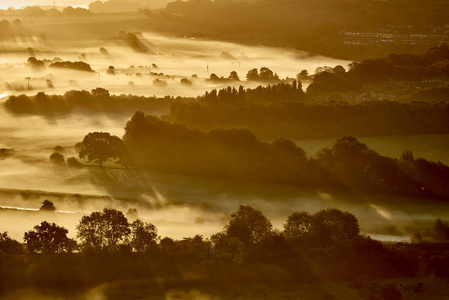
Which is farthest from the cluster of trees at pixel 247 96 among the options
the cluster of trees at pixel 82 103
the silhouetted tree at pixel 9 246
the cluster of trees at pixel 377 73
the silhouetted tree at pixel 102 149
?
the silhouetted tree at pixel 9 246

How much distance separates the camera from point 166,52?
349ft

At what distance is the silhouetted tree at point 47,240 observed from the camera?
25.8 meters

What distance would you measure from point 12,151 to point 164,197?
11.8 m

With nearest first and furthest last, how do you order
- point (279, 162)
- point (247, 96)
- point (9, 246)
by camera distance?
point (9, 246) → point (279, 162) → point (247, 96)

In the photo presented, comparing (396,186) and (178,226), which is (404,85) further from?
(178,226)

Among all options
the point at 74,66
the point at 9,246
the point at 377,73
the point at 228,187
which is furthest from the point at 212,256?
the point at 74,66

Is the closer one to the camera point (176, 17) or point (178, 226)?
point (178, 226)

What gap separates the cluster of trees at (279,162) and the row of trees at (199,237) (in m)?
8.35

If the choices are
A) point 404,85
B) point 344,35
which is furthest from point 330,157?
point 344,35

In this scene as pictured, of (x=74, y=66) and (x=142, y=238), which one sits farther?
(x=74, y=66)

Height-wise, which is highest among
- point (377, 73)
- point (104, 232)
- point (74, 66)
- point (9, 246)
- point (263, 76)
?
point (74, 66)

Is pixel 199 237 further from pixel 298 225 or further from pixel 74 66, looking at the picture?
pixel 74 66

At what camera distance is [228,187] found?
35750 mm

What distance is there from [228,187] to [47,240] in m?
11.4
